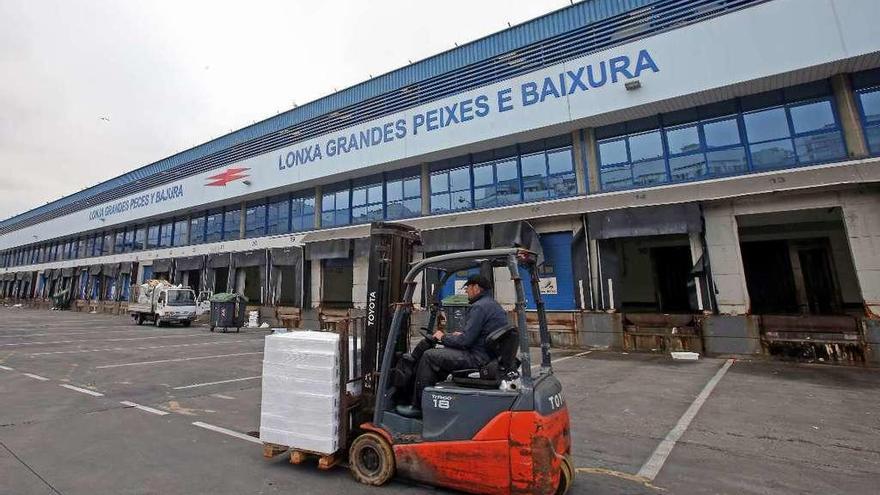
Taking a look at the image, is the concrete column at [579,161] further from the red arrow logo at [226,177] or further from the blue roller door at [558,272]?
the red arrow logo at [226,177]

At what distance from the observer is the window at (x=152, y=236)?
31.8m

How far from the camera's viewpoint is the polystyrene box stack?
3.99m

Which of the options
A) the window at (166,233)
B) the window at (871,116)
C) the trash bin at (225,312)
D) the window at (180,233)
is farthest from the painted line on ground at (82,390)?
the window at (166,233)

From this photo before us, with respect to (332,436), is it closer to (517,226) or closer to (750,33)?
(517,226)

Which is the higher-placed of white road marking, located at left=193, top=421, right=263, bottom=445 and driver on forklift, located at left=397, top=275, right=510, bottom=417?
driver on forklift, located at left=397, top=275, right=510, bottom=417

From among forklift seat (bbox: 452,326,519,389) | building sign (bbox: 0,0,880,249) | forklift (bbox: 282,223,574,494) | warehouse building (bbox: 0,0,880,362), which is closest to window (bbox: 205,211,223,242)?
warehouse building (bbox: 0,0,880,362)

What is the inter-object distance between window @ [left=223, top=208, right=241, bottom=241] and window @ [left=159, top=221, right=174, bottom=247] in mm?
7625

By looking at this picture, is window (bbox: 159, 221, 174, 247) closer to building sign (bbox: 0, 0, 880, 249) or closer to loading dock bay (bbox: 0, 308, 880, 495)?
building sign (bbox: 0, 0, 880, 249)

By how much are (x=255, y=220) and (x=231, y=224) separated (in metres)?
2.44

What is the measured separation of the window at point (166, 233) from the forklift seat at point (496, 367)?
33.7m

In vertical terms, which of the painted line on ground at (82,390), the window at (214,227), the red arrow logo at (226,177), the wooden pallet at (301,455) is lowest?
the wooden pallet at (301,455)

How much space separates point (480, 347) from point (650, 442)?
2.96 m

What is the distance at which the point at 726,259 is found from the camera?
11828mm

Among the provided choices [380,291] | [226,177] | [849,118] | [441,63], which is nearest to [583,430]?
[380,291]
